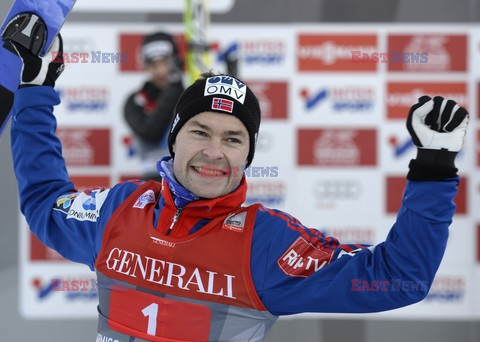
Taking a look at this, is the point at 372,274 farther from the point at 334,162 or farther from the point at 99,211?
the point at 334,162

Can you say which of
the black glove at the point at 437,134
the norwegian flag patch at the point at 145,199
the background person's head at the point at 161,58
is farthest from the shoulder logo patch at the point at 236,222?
the background person's head at the point at 161,58

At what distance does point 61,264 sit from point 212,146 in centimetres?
255

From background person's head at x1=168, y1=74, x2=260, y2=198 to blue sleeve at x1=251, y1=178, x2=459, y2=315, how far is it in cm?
14

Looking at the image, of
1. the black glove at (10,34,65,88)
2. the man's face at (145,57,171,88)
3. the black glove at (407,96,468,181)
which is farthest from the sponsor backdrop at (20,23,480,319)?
the black glove at (407,96,468,181)

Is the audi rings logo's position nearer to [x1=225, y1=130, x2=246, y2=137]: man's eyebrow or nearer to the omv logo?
the omv logo

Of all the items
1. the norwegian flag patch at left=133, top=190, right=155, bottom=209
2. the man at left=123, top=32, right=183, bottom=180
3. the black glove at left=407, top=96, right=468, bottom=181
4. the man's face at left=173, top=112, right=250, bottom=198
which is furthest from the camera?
the man at left=123, top=32, right=183, bottom=180

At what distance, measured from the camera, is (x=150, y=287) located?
62.7 inches

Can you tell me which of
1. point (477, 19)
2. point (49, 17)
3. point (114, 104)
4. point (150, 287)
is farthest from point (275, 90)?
point (150, 287)

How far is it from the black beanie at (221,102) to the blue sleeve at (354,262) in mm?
228

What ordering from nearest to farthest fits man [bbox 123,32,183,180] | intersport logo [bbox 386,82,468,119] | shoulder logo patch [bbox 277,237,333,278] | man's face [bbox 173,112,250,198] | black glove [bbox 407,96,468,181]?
black glove [bbox 407,96,468,181], shoulder logo patch [bbox 277,237,333,278], man's face [bbox 173,112,250,198], man [bbox 123,32,183,180], intersport logo [bbox 386,82,468,119]

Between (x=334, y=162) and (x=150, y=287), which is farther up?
(x=334, y=162)

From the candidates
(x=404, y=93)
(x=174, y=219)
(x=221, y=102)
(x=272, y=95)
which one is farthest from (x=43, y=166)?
(x=404, y=93)

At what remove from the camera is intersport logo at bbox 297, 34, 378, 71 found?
12.4 feet

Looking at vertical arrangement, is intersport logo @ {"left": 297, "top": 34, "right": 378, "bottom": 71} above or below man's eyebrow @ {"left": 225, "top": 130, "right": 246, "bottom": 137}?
above
